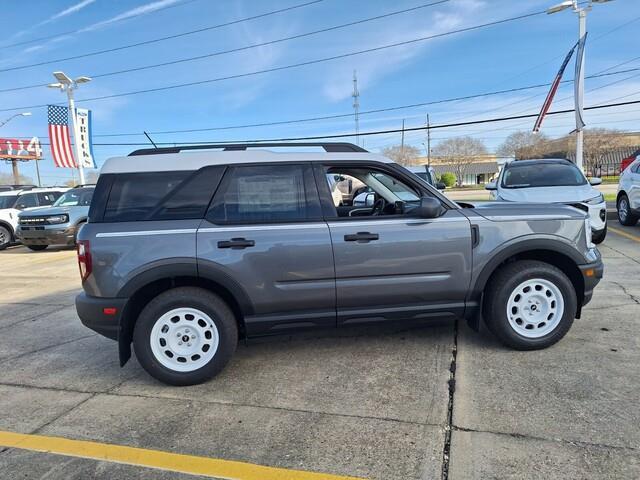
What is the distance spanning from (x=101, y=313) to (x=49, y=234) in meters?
10.1

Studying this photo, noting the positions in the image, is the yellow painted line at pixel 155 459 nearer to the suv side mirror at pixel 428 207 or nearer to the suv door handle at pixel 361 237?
the suv door handle at pixel 361 237

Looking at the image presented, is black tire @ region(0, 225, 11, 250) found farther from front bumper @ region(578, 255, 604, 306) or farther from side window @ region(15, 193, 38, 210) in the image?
front bumper @ region(578, 255, 604, 306)

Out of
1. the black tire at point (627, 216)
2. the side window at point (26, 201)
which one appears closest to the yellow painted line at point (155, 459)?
the black tire at point (627, 216)

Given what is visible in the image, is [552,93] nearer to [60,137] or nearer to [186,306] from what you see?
[186,306]

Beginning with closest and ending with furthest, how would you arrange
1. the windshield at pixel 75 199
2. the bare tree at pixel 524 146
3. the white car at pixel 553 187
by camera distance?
the white car at pixel 553 187 → the windshield at pixel 75 199 → the bare tree at pixel 524 146

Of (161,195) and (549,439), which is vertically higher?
(161,195)

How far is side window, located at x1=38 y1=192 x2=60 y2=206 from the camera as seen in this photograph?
1429cm

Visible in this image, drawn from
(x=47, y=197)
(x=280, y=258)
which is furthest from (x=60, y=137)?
(x=280, y=258)

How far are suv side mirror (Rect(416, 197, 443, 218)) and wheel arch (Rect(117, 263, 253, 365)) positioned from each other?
1564 millimetres

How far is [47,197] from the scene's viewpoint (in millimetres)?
14477

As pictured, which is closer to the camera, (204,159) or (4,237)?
(204,159)

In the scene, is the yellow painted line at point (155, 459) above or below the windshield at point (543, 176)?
below

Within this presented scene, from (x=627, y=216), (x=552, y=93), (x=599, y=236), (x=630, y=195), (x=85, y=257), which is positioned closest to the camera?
(x=85, y=257)

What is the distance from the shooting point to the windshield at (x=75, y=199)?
1260 centimetres
